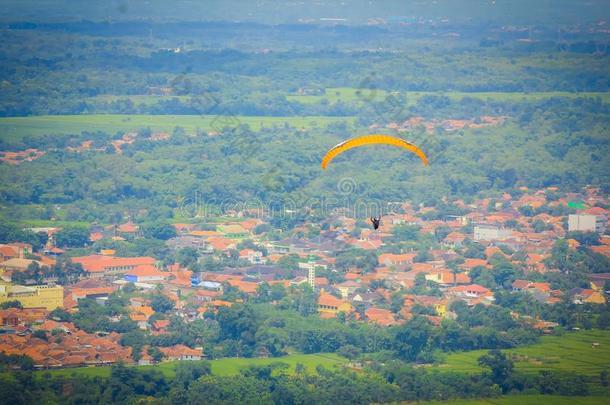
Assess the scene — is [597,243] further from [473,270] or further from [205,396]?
[205,396]

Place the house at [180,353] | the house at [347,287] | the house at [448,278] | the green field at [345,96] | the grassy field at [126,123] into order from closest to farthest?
the house at [180,353] < the house at [347,287] < the house at [448,278] < the grassy field at [126,123] < the green field at [345,96]

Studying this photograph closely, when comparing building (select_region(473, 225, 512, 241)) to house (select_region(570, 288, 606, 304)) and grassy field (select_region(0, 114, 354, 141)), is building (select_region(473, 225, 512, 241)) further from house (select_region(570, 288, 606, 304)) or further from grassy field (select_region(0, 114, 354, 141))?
grassy field (select_region(0, 114, 354, 141))

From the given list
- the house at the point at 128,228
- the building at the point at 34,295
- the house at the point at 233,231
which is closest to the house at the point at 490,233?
the house at the point at 233,231

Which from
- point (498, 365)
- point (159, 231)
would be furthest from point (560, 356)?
point (159, 231)

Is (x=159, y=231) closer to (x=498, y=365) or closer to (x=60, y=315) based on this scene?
(x=60, y=315)

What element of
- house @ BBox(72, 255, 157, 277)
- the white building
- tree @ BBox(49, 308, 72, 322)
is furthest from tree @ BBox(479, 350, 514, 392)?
the white building

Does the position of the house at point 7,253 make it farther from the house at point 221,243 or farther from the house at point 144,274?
the house at point 221,243

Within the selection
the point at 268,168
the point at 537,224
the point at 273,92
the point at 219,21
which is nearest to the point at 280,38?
the point at 219,21
